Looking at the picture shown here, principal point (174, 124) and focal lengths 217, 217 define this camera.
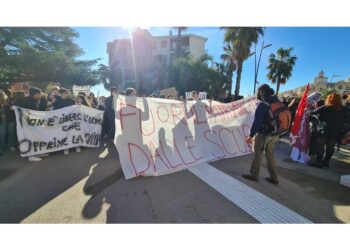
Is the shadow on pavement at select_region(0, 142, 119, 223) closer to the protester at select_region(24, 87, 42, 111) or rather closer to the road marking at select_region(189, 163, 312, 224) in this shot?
the protester at select_region(24, 87, 42, 111)

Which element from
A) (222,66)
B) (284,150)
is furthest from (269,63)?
(284,150)

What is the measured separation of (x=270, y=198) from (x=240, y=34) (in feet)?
62.5

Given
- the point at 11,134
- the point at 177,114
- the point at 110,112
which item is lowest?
the point at 11,134

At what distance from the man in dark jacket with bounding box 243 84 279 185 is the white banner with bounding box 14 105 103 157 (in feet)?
14.7

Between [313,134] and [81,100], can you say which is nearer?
[313,134]

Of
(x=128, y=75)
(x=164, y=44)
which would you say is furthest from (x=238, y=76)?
(x=164, y=44)

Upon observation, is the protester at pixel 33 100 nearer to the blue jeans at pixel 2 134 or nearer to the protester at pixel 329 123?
the blue jeans at pixel 2 134

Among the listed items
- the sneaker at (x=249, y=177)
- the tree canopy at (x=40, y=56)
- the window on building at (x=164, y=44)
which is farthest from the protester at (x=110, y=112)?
the window on building at (x=164, y=44)

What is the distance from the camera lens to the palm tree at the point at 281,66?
31.5m

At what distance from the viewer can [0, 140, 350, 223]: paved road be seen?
292 cm

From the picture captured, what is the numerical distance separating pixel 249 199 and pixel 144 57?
110 feet

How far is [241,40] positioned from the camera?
63.9ft

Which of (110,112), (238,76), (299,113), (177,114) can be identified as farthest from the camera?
(238,76)

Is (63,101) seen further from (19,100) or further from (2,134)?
(2,134)
